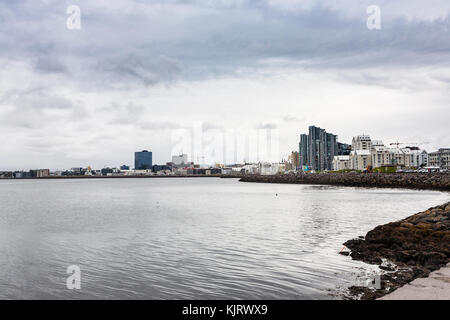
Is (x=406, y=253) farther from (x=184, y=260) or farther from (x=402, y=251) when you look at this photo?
(x=184, y=260)

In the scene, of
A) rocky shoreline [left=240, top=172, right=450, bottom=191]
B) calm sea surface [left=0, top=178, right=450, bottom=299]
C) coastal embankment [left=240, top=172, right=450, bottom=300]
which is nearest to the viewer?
coastal embankment [left=240, top=172, right=450, bottom=300]

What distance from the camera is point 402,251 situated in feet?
58.0

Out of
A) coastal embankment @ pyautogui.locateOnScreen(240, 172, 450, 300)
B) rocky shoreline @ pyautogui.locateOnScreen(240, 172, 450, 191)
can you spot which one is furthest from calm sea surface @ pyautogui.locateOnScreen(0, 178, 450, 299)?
rocky shoreline @ pyautogui.locateOnScreen(240, 172, 450, 191)

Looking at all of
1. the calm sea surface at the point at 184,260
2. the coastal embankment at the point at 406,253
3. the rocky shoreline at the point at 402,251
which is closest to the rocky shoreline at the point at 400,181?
the calm sea surface at the point at 184,260

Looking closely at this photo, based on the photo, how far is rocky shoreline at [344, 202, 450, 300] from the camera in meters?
13.4

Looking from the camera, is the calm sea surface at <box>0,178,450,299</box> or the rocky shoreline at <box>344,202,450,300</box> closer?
the rocky shoreline at <box>344,202,450,300</box>

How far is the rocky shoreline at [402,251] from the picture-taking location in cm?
1342

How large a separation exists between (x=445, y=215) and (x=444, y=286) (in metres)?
15.1

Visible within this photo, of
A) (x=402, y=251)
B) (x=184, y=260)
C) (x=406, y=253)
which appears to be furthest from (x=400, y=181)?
(x=184, y=260)

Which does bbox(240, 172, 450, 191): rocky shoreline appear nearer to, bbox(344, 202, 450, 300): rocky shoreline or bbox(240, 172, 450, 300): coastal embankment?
bbox(240, 172, 450, 300): coastal embankment

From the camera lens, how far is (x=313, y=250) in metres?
20.9

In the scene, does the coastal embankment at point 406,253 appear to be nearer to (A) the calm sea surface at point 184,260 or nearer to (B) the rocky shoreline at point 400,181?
(A) the calm sea surface at point 184,260

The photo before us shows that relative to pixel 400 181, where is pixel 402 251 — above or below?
below
